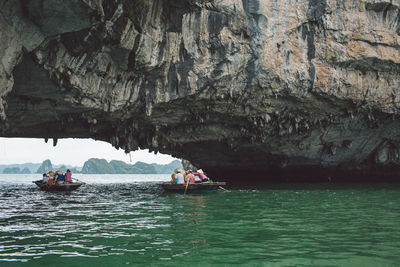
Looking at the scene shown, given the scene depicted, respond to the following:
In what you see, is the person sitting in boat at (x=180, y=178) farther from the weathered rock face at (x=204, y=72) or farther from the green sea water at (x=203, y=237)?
the green sea water at (x=203, y=237)

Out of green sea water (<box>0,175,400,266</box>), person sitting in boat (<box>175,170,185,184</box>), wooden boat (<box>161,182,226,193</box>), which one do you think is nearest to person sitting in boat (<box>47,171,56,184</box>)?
person sitting in boat (<box>175,170,185,184</box>)

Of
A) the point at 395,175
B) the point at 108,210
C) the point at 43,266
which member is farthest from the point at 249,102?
the point at 395,175

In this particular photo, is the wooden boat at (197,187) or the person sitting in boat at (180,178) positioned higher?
the person sitting in boat at (180,178)

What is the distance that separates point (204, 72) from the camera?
20375mm

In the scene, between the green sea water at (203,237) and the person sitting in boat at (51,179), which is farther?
the person sitting in boat at (51,179)

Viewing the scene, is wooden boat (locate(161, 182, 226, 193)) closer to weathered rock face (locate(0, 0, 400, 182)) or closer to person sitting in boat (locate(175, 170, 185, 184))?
person sitting in boat (locate(175, 170, 185, 184))

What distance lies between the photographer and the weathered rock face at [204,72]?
556 inches

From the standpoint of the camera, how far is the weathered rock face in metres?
14.1

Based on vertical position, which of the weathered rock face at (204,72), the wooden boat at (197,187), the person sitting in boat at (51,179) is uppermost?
the weathered rock face at (204,72)

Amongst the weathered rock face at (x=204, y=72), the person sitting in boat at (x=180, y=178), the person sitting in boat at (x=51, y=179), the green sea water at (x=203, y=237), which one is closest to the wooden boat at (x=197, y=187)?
the person sitting in boat at (x=180, y=178)

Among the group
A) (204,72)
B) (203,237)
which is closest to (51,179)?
(204,72)

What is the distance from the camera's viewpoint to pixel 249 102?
78.2ft

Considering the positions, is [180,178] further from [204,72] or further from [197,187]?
[204,72]

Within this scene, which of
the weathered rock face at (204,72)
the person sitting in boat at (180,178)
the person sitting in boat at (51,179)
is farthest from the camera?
the person sitting in boat at (51,179)
